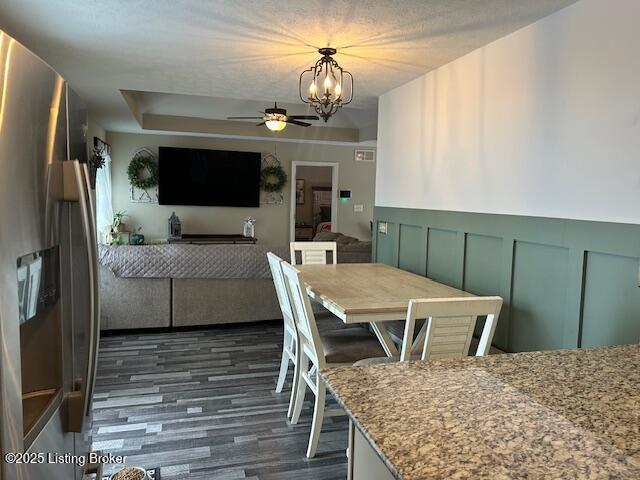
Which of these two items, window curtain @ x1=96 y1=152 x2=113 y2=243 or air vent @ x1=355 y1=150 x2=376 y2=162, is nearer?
window curtain @ x1=96 y1=152 x2=113 y2=243

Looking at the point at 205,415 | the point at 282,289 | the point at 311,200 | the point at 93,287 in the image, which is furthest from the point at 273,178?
the point at 93,287

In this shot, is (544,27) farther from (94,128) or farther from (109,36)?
(94,128)

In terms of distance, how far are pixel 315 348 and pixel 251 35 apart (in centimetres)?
182

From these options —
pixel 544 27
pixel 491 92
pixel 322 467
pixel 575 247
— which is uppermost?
pixel 544 27

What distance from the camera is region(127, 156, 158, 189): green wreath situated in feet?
24.8

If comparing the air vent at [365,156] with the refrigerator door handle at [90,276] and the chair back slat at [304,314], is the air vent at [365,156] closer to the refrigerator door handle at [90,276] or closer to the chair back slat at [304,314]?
the chair back slat at [304,314]

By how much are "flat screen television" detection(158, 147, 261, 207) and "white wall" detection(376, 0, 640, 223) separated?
481 cm

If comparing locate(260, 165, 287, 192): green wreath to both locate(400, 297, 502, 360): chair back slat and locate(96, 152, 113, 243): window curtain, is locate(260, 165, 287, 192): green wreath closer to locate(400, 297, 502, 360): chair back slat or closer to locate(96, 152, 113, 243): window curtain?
locate(96, 152, 113, 243): window curtain

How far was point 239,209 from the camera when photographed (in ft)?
26.9

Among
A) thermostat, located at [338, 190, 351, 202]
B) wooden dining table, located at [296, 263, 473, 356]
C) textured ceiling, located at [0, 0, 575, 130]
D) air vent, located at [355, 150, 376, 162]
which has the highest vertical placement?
textured ceiling, located at [0, 0, 575, 130]

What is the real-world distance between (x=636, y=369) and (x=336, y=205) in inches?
291

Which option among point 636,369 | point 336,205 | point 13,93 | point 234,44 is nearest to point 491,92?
point 234,44

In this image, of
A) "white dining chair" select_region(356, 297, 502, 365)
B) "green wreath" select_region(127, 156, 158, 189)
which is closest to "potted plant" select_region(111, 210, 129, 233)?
"green wreath" select_region(127, 156, 158, 189)

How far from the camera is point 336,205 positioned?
860 centimetres
